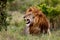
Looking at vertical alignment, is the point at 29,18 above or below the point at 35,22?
above

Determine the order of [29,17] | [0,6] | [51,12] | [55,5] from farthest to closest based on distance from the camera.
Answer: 1. [55,5]
2. [51,12]
3. [29,17]
4. [0,6]

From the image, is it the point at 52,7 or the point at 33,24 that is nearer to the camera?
the point at 33,24

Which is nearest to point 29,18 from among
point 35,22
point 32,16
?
point 32,16

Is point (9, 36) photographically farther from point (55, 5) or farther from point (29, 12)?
point (55, 5)

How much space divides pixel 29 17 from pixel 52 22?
322 centimetres

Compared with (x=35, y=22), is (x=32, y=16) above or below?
above

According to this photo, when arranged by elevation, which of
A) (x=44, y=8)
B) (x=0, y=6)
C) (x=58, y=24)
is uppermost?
(x=0, y=6)

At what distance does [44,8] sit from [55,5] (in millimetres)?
1027

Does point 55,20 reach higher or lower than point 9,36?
lower

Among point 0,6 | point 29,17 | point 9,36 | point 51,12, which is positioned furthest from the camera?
point 51,12

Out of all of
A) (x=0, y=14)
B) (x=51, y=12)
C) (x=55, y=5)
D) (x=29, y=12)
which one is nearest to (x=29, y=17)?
(x=29, y=12)

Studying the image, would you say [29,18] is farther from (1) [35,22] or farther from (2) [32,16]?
(1) [35,22]

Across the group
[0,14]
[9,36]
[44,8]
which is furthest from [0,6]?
[44,8]

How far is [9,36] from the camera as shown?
8.30 meters
